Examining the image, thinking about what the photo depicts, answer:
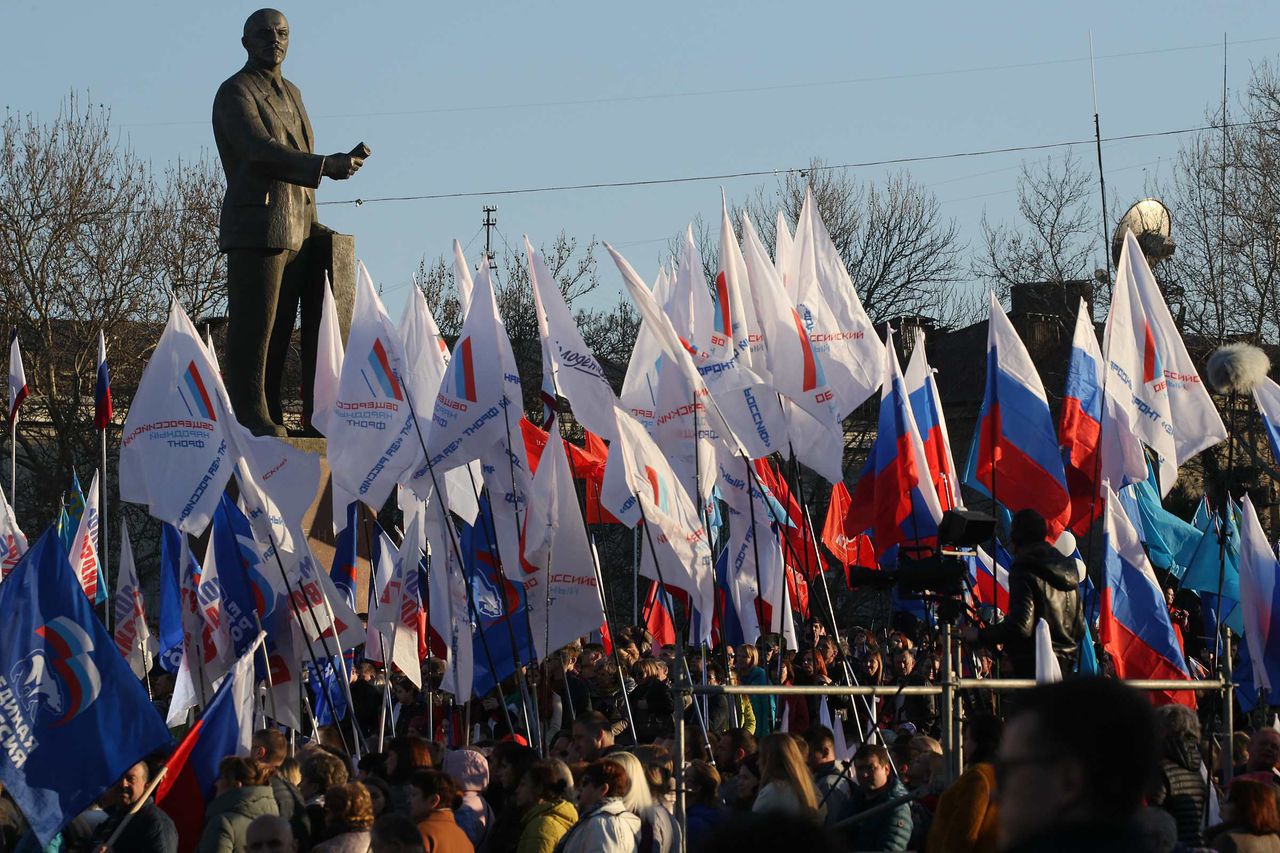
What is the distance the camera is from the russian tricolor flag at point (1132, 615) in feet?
A: 39.8

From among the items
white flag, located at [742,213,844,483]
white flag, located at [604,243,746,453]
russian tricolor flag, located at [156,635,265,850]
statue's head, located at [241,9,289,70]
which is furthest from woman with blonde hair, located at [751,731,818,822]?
statue's head, located at [241,9,289,70]

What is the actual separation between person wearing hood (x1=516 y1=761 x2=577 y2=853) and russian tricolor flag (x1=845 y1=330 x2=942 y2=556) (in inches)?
225

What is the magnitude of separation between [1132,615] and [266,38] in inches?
304

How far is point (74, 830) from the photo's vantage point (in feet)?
27.0

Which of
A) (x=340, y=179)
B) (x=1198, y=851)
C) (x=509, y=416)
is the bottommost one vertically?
(x=1198, y=851)

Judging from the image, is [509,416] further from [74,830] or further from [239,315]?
[74,830]

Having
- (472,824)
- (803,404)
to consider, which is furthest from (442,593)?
(472,824)

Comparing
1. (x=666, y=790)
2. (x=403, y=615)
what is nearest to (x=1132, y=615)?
(x=666, y=790)

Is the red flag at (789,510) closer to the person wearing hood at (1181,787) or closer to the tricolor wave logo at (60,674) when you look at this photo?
the person wearing hood at (1181,787)

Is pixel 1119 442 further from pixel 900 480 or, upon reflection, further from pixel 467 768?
pixel 467 768

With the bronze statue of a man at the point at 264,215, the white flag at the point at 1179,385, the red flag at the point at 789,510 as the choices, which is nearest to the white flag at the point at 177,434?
the bronze statue of a man at the point at 264,215

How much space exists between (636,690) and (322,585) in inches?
85.1

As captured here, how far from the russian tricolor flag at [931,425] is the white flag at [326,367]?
4.17m

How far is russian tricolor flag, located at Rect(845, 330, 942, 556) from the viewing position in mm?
13422
